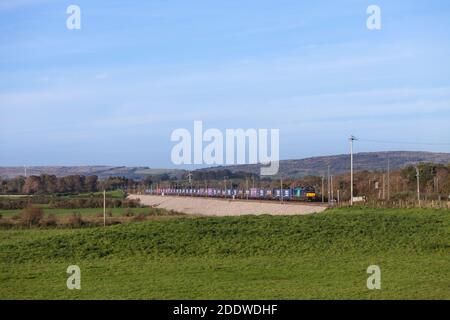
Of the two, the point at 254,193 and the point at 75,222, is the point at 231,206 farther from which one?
the point at 75,222

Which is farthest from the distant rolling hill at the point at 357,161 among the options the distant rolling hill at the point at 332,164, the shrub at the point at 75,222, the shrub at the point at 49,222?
the shrub at the point at 49,222

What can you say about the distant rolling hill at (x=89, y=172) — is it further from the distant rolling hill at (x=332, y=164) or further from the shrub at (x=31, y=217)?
the shrub at (x=31, y=217)

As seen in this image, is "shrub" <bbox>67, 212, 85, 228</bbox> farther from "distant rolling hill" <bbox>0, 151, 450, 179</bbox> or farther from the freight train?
"distant rolling hill" <bbox>0, 151, 450, 179</bbox>

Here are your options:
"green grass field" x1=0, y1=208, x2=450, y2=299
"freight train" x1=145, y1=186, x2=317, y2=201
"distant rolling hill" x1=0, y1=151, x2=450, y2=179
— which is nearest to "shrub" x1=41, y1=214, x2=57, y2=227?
"green grass field" x1=0, y1=208, x2=450, y2=299

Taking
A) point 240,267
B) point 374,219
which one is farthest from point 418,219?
point 240,267
